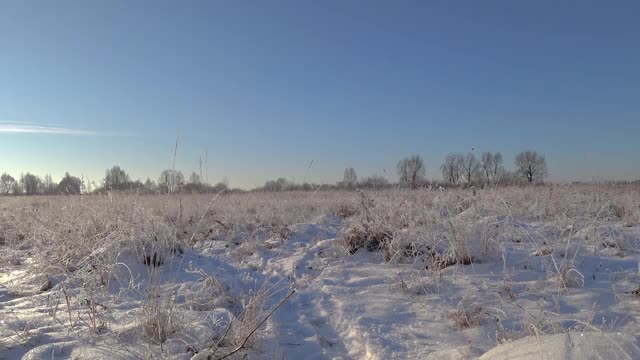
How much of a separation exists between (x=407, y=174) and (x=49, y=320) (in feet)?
22.6

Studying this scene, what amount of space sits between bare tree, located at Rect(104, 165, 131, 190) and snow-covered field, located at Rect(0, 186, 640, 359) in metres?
0.97

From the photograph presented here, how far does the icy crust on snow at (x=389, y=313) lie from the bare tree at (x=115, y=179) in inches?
127

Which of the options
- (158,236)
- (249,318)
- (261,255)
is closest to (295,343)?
(249,318)

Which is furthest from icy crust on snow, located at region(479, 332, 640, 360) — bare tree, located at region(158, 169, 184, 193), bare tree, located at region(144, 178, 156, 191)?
bare tree, located at region(144, 178, 156, 191)

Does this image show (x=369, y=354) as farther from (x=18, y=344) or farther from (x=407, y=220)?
(x=407, y=220)

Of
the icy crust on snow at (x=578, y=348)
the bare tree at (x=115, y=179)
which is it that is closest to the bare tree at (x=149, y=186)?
the bare tree at (x=115, y=179)

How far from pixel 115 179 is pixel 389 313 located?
22.3 ft

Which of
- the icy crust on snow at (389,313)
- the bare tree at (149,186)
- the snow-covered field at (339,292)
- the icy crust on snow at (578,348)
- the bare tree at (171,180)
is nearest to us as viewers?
the icy crust on snow at (578,348)

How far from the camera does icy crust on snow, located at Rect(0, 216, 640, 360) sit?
9.11ft

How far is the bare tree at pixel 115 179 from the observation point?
8.32 meters

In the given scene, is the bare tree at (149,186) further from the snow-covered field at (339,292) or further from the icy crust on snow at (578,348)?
the icy crust on snow at (578,348)

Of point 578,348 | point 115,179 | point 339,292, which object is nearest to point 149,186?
point 115,179

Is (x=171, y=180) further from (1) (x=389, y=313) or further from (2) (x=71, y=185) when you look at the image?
(2) (x=71, y=185)

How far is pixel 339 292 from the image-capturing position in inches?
175
